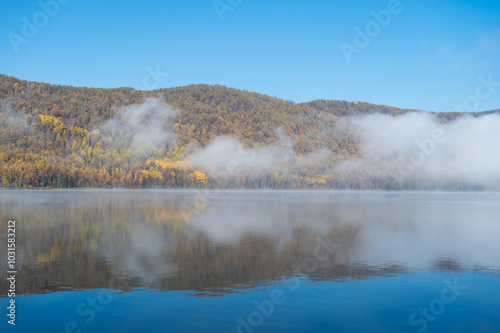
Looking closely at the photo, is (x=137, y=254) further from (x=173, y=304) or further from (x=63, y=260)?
(x=173, y=304)

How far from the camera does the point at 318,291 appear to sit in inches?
Result: 803

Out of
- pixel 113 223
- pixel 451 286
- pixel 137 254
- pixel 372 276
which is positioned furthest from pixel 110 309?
pixel 113 223

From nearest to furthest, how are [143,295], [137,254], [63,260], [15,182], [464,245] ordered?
[143,295] → [63,260] → [137,254] → [464,245] → [15,182]

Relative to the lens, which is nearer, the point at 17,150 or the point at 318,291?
the point at 318,291

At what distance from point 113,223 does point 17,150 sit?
178 meters

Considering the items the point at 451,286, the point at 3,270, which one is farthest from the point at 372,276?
the point at 3,270

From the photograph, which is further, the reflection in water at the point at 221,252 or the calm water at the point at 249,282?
the reflection in water at the point at 221,252

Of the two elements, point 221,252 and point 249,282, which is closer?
point 249,282

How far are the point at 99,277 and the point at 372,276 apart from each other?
50.0 feet

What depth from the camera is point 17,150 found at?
643 ft

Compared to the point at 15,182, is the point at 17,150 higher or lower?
higher

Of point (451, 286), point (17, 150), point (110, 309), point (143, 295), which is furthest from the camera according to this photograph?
point (17, 150)

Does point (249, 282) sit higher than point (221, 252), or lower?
higher

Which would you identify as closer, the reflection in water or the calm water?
the calm water
